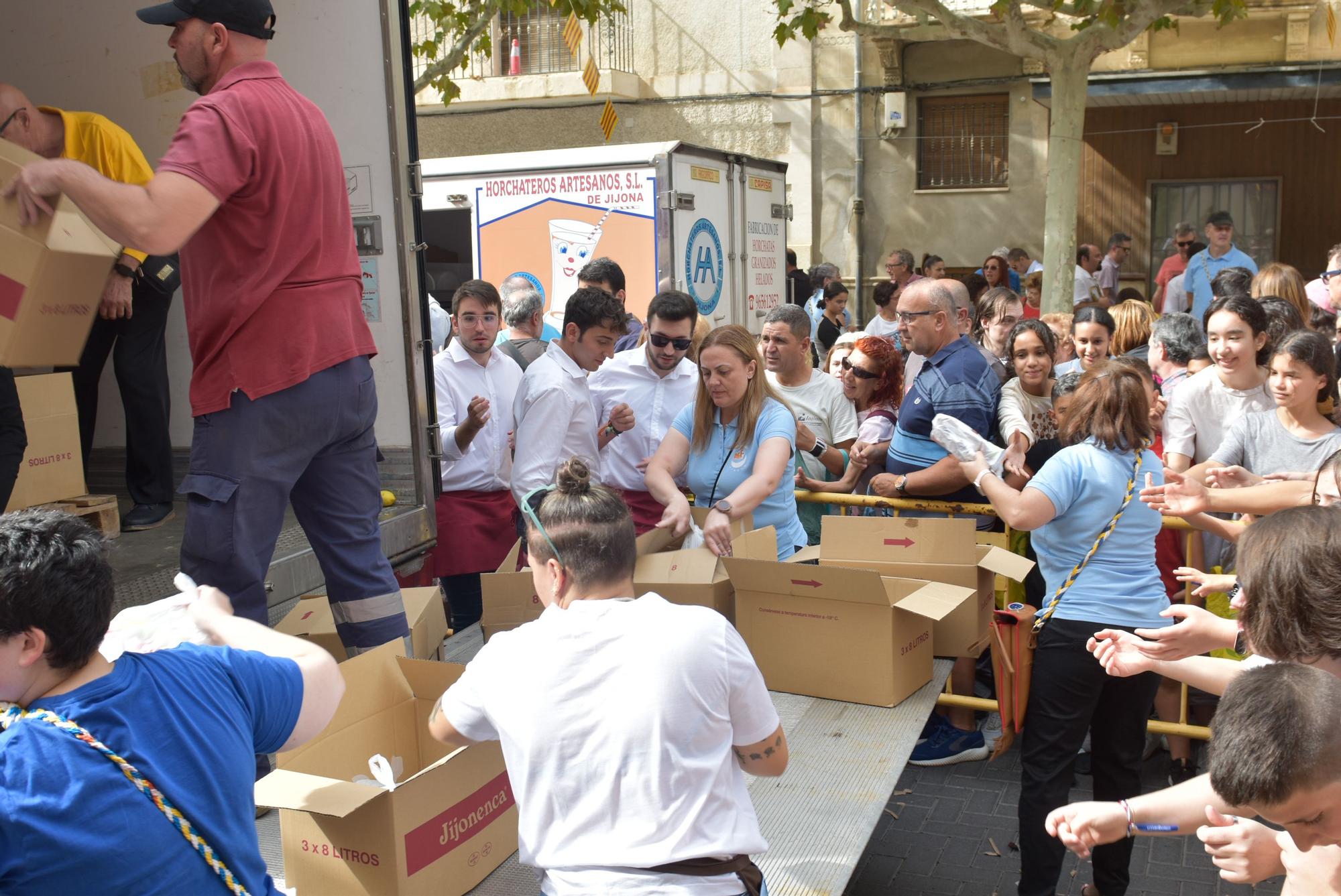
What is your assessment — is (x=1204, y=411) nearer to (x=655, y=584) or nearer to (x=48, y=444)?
(x=655, y=584)

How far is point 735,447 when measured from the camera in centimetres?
468

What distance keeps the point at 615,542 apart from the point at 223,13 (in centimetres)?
176

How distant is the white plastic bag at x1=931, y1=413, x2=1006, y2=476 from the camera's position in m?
4.43

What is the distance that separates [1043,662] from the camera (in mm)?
3684

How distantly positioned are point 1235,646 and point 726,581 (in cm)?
186

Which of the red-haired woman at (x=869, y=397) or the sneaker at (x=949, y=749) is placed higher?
the red-haired woman at (x=869, y=397)

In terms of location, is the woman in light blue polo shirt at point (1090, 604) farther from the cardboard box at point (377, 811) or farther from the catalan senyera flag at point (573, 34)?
the catalan senyera flag at point (573, 34)

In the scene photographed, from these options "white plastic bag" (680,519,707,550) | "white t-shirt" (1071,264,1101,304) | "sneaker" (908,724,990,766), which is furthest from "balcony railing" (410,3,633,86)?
"white plastic bag" (680,519,707,550)

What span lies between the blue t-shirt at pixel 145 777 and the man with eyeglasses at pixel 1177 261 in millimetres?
11684

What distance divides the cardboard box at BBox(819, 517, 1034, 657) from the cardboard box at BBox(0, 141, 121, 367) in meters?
2.63

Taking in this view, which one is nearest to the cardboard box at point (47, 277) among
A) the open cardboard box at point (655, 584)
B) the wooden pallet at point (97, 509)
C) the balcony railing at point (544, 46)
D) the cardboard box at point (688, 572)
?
the wooden pallet at point (97, 509)

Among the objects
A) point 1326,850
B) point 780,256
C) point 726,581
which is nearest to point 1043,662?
point 726,581

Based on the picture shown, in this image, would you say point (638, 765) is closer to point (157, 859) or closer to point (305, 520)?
point (157, 859)

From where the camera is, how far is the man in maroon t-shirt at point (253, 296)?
114 inches
